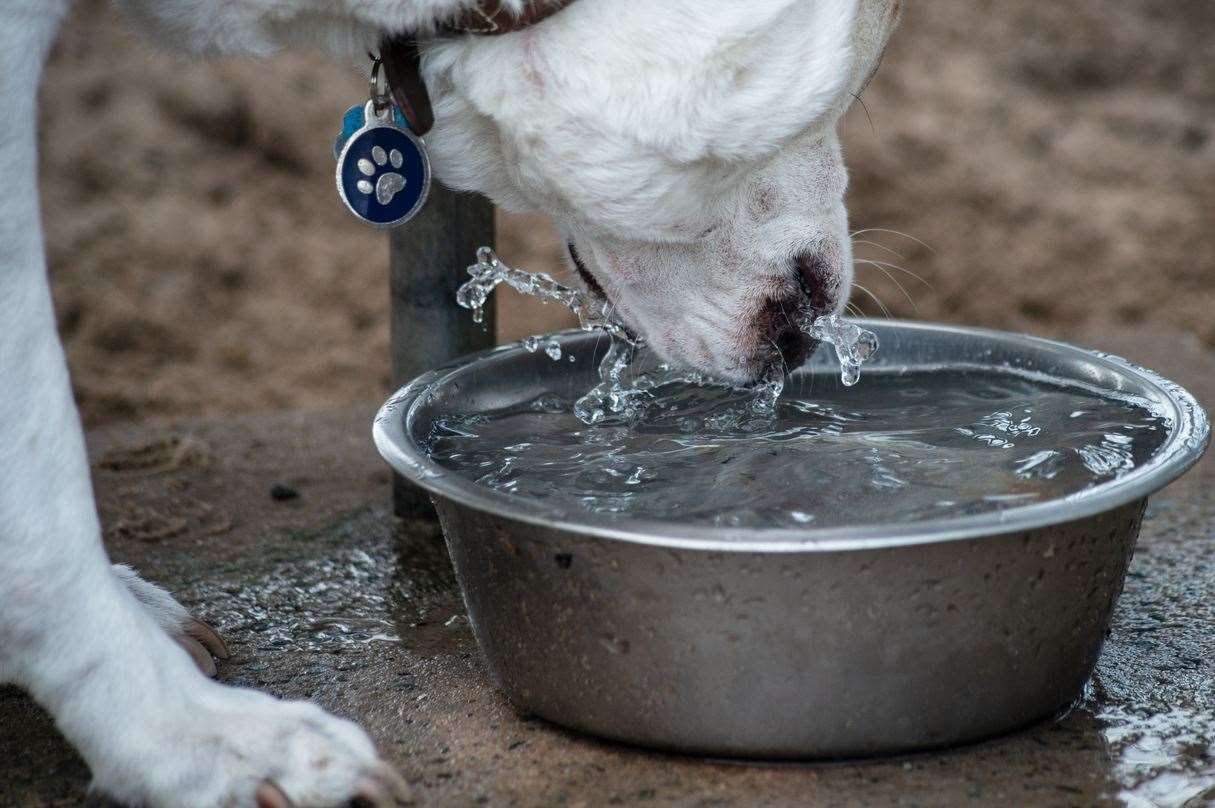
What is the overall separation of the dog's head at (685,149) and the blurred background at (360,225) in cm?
204

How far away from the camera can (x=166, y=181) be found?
483 centimetres

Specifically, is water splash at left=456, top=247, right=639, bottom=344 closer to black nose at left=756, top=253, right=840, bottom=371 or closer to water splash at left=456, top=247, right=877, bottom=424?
water splash at left=456, top=247, right=877, bottom=424

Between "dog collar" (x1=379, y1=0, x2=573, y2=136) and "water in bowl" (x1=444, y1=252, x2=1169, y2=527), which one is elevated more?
"dog collar" (x1=379, y1=0, x2=573, y2=136)

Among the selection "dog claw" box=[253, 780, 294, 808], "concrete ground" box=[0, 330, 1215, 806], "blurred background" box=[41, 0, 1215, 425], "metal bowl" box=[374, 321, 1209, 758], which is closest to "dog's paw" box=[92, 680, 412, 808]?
"dog claw" box=[253, 780, 294, 808]

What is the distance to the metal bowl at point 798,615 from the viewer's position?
1.65m

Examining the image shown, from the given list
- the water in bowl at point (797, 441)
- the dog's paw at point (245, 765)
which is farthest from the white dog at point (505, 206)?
the water in bowl at point (797, 441)

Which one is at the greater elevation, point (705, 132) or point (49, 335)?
point (705, 132)

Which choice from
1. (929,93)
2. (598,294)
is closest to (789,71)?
(598,294)

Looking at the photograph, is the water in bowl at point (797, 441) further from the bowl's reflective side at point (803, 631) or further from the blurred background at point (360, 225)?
the blurred background at point (360, 225)

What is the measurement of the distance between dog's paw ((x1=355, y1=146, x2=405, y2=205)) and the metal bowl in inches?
14.2

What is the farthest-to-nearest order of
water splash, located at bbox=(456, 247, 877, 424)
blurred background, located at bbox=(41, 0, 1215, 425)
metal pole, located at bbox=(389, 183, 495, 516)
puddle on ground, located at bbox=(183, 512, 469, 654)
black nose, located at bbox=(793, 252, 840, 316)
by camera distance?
1. blurred background, located at bbox=(41, 0, 1215, 425)
2. metal pole, located at bbox=(389, 183, 495, 516)
3. puddle on ground, located at bbox=(183, 512, 469, 654)
4. water splash, located at bbox=(456, 247, 877, 424)
5. black nose, located at bbox=(793, 252, 840, 316)

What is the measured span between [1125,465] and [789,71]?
63 centimetres

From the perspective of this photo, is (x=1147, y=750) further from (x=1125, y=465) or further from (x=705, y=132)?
(x=705, y=132)

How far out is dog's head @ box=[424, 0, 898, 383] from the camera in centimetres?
181
